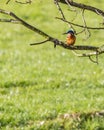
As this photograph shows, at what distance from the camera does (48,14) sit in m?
37.4

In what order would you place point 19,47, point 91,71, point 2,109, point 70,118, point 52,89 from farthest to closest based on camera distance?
point 19,47, point 91,71, point 52,89, point 2,109, point 70,118

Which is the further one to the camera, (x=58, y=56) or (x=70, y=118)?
(x=58, y=56)

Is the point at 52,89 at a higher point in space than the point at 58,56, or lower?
higher

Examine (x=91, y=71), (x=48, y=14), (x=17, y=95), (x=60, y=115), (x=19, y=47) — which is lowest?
(x=48, y=14)

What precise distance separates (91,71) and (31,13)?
1883 centimetres

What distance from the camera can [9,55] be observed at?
2178cm

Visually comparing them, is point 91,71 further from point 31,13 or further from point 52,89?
point 31,13

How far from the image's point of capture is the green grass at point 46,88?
36.0 ft

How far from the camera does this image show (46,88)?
1537 cm

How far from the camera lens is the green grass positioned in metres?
11.0

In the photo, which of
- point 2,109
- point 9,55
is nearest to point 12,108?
point 2,109

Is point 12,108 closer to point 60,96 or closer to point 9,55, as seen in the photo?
point 60,96

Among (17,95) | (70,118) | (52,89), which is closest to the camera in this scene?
(70,118)

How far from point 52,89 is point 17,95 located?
1.60m
